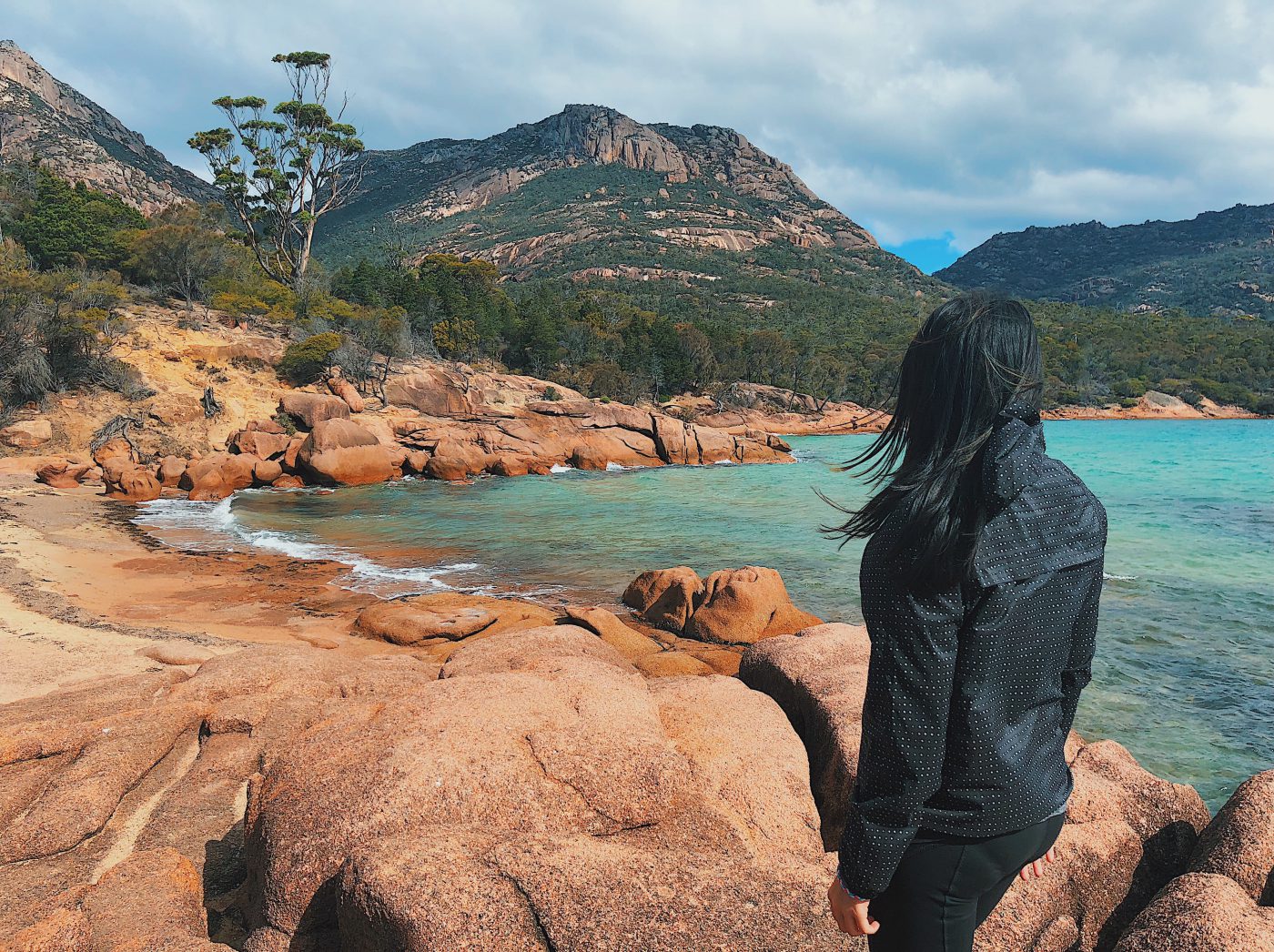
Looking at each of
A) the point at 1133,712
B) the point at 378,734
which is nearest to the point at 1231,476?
the point at 1133,712

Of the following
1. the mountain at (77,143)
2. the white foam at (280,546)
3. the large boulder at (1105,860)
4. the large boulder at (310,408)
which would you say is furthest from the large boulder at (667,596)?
the mountain at (77,143)

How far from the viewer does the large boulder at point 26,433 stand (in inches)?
920

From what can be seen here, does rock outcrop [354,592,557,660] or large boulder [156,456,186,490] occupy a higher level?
rock outcrop [354,592,557,660]

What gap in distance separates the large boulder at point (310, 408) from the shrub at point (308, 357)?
3.97 m

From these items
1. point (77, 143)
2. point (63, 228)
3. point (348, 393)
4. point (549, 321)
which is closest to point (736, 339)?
point (549, 321)

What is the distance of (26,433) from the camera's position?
936 inches

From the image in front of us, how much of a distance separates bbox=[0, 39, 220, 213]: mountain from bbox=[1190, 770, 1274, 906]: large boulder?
257ft

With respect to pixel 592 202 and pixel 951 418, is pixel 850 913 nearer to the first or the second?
pixel 951 418

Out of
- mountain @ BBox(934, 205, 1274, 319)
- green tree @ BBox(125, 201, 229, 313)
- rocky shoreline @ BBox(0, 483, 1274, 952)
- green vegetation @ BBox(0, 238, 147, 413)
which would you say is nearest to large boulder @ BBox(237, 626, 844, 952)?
rocky shoreline @ BBox(0, 483, 1274, 952)

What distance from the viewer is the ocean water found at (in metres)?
7.34

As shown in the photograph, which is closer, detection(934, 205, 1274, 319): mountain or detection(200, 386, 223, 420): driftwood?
detection(200, 386, 223, 420): driftwood

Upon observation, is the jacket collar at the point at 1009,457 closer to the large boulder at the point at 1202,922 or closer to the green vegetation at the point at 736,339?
the large boulder at the point at 1202,922

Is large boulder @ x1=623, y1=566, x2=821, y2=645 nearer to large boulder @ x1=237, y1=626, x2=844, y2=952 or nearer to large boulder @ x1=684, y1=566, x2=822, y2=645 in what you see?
large boulder @ x1=684, y1=566, x2=822, y2=645

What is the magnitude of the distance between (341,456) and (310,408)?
4.72 metres
